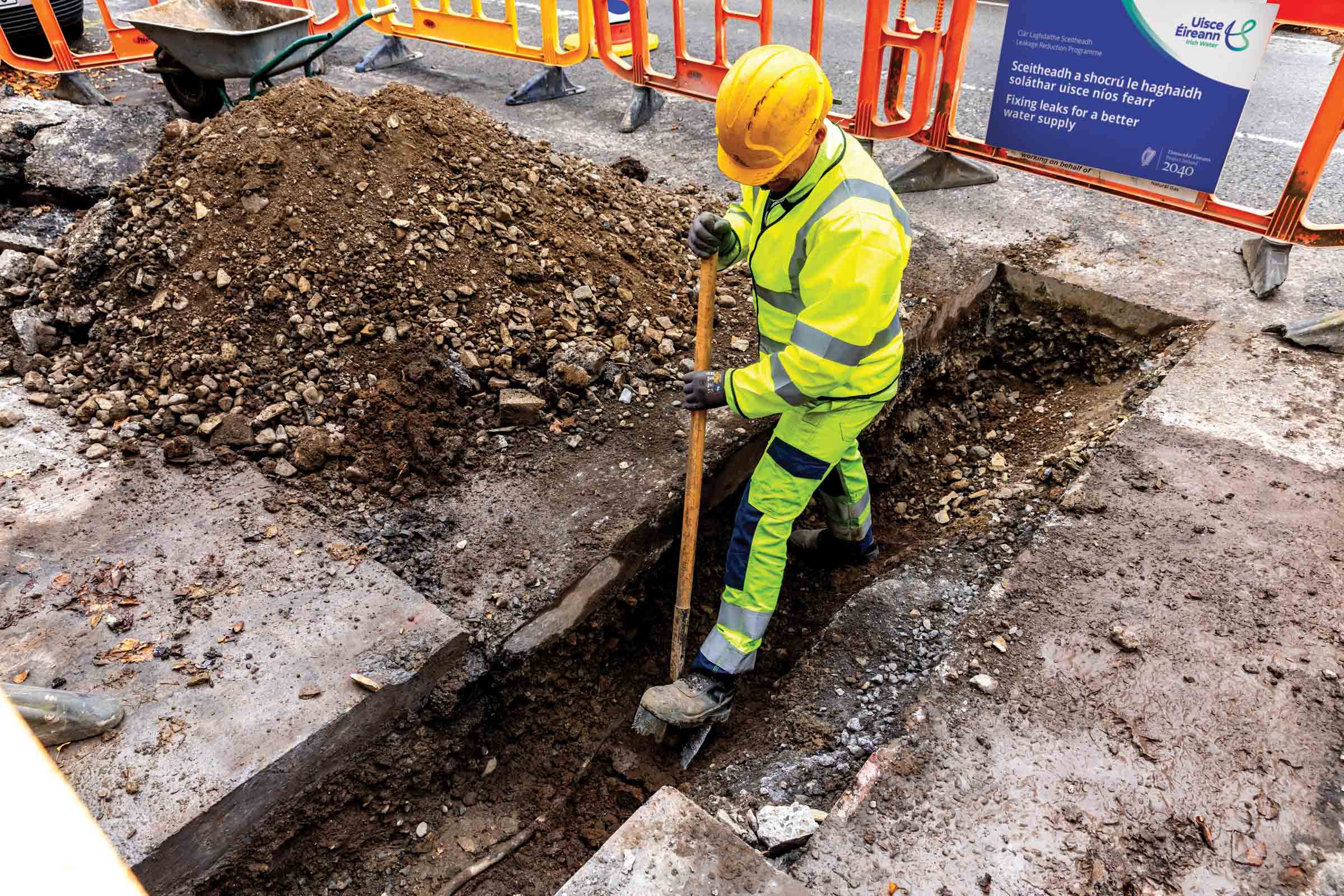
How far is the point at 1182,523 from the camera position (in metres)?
3.09

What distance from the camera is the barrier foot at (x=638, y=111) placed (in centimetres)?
645

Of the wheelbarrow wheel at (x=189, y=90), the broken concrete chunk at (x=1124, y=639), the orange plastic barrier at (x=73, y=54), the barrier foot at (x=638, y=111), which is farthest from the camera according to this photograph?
the orange plastic barrier at (x=73, y=54)

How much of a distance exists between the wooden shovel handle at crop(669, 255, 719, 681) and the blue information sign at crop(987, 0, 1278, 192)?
119 inches

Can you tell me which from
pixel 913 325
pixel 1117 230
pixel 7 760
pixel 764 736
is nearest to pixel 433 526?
pixel 764 736

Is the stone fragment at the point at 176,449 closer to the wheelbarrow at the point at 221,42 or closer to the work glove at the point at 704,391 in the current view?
the work glove at the point at 704,391

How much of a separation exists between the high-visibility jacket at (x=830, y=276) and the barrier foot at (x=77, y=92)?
7.30 metres

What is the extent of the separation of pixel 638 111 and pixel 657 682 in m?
4.74

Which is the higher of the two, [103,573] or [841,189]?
[841,189]

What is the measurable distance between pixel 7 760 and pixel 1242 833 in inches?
106

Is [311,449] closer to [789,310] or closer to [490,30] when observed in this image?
[789,310]

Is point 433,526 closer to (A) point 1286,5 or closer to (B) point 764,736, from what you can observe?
(B) point 764,736

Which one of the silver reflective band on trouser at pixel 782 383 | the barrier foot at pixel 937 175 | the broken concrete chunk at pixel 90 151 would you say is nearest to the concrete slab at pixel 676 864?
the silver reflective band on trouser at pixel 782 383

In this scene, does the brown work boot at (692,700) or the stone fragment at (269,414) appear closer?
the brown work boot at (692,700)

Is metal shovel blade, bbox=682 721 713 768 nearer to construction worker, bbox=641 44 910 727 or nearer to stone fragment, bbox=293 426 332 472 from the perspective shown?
construction worker, bbox=641 44 910 727
